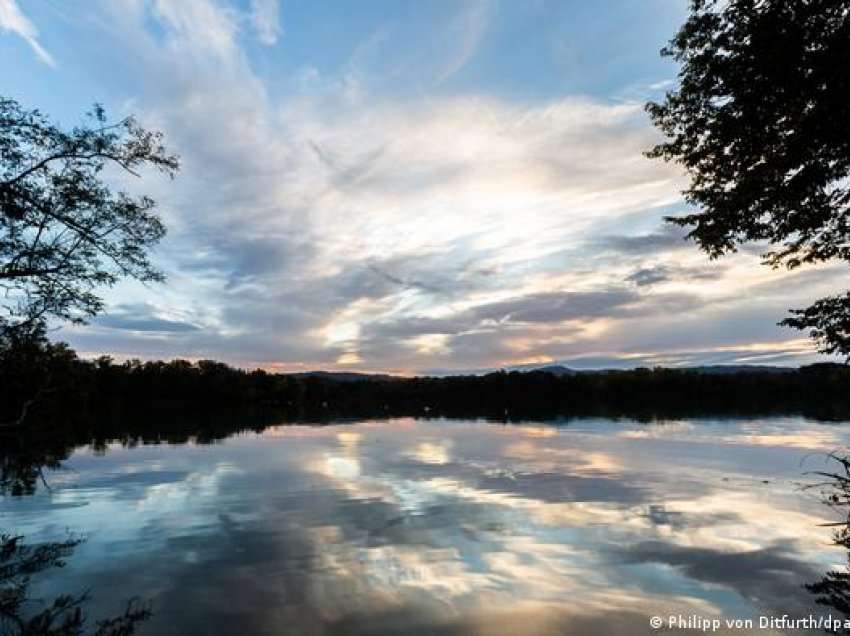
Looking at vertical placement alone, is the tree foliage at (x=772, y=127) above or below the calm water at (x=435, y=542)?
above

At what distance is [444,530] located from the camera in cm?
1709

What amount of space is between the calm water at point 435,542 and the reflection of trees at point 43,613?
0.37 metres

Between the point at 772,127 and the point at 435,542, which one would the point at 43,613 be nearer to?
the point at 435,542

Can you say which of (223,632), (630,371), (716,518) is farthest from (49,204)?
(630,371)

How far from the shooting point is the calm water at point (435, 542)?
424 inches

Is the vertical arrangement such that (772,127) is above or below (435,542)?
above

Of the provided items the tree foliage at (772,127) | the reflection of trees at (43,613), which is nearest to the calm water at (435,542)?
the reflection of trees at (43,613)

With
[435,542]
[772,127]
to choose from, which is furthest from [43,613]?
[772,127]

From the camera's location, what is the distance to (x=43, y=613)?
1038cm

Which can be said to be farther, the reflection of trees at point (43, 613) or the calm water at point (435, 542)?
the calm water at point (435, 542)

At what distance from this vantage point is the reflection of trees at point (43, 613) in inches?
379

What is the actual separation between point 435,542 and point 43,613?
8760mm

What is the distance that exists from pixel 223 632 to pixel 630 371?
19745cm

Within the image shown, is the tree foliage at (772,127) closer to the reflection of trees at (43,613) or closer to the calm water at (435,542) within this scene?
the calm water at (435,542)
